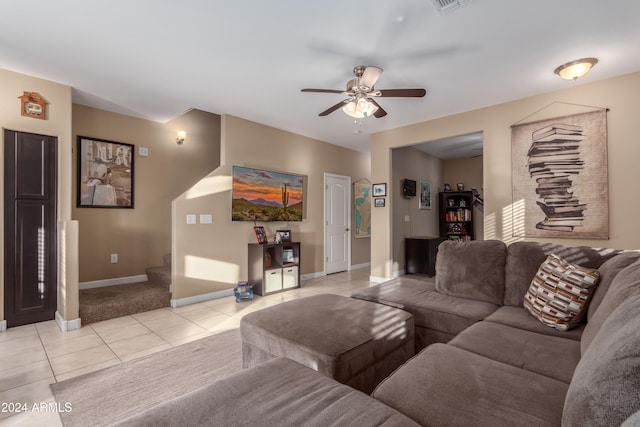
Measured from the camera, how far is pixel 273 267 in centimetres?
470

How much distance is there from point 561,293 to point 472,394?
1202 mm

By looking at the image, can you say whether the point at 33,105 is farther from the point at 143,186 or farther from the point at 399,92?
the point at 399,92

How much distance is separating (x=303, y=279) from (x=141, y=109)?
3.69 m

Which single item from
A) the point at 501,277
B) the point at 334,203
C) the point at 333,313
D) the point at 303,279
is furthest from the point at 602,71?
the point at 303,279

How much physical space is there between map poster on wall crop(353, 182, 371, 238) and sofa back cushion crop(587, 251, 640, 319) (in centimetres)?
496

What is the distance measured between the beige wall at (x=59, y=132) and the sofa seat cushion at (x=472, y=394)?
3391mm

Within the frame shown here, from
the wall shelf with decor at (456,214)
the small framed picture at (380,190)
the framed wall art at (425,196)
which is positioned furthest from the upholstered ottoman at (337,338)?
the wall shelf with decor at (456,214)

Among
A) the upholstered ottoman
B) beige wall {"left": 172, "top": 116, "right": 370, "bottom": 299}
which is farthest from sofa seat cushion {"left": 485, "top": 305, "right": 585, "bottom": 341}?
beige wall {"left": 172, "top": 116, "right": 370, "bottom": 299}

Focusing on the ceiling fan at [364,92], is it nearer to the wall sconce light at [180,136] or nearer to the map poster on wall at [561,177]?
the map poster on wall at [561,177]

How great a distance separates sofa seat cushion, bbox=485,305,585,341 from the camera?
1.75m

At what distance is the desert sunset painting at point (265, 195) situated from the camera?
14.9ft

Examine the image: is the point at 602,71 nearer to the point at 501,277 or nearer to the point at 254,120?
the point at 501,277

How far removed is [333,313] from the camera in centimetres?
203

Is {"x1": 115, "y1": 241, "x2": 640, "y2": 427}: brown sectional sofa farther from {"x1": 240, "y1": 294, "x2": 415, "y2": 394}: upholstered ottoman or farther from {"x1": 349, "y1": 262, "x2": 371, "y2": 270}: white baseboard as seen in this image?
{"x1": 349, "y1": 262, "x2": 371, "y2": 270}: white baseboard
